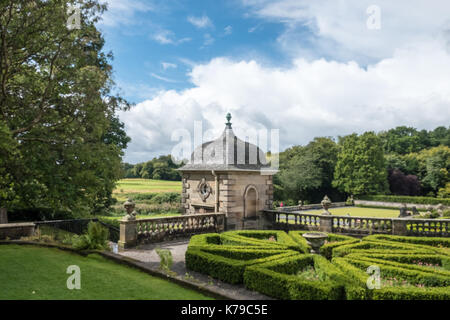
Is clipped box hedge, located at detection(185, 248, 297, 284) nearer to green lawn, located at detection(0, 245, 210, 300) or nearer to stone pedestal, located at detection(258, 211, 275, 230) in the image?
green lawn, located at detection(0, 245, 210, 300)

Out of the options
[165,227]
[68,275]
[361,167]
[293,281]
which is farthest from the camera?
[361,167]

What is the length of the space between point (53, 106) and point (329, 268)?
12358mm

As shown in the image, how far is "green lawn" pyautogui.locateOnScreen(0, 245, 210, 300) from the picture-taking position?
781cm

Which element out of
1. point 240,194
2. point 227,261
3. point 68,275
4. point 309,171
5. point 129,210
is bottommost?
point 68,275

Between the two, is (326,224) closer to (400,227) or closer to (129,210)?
(400,227)

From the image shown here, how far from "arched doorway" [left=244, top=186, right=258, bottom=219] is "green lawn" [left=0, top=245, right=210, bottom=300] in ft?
30.7

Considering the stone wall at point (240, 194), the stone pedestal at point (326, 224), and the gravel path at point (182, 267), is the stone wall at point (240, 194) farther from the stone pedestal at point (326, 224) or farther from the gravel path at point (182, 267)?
the stone pedestal at point (326, 224)

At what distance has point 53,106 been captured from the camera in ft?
44.0

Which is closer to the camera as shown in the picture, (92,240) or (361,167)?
(92,240)

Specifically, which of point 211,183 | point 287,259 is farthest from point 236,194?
point 287,259

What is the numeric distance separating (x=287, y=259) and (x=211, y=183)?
8.91 metres

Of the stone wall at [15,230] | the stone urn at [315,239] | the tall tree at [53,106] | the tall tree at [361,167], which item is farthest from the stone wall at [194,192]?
the tall tree at [361,167]

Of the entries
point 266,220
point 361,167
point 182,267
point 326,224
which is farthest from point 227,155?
point 361,167

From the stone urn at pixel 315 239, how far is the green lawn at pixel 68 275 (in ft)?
18.0
